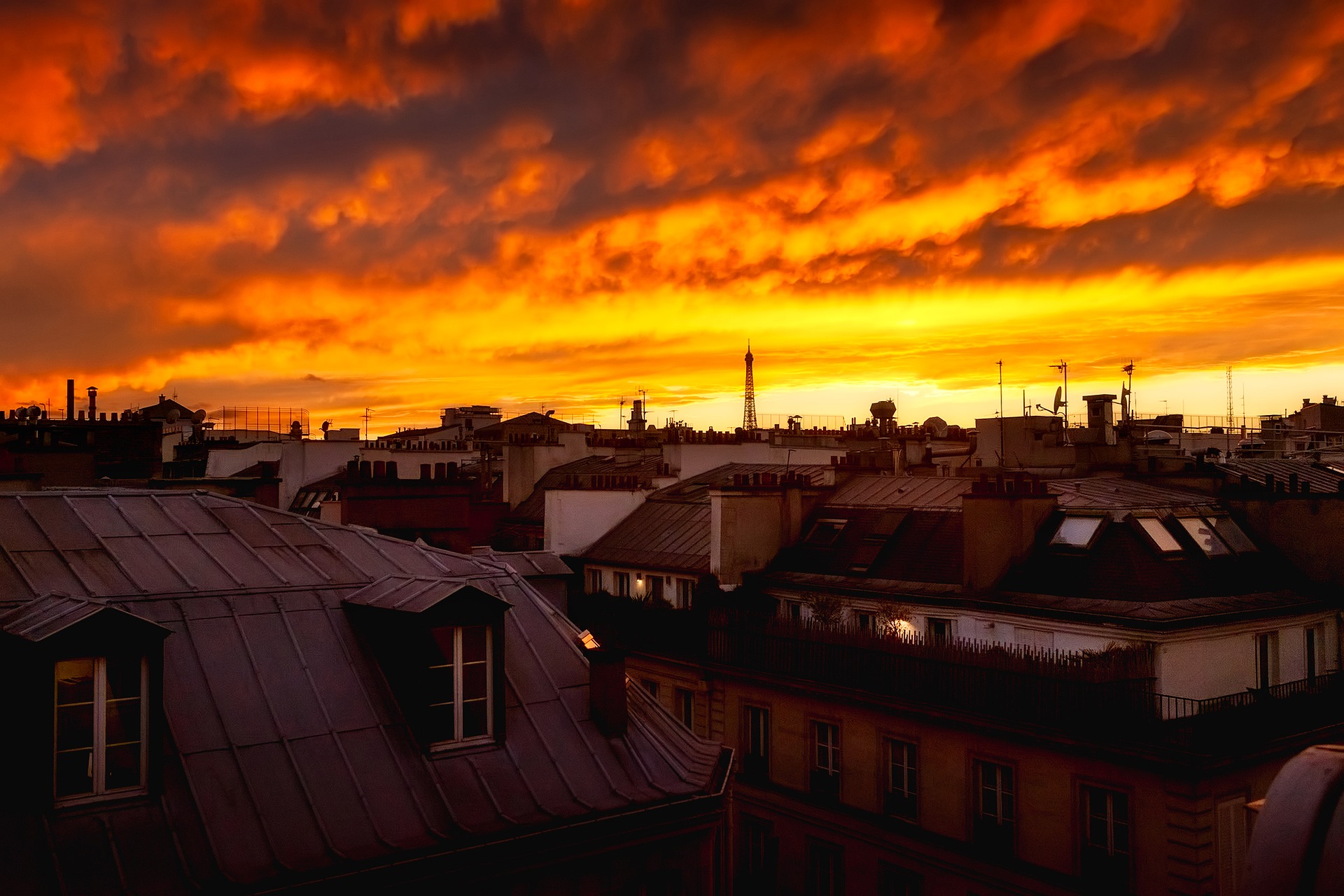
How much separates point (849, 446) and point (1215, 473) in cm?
3526

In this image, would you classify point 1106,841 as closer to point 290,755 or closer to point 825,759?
point 825,759

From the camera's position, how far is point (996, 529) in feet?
89.4

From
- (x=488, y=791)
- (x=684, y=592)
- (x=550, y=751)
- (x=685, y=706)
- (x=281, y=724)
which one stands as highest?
(x=281, y=724)

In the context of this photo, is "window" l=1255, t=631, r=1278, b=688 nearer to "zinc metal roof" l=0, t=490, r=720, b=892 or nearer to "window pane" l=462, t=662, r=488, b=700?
"zinc metal roof" l=0, t=490, r=720, b=892

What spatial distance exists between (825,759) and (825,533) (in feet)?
26.6

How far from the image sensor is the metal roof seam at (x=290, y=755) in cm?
991

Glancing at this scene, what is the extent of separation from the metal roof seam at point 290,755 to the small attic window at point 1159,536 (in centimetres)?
2126

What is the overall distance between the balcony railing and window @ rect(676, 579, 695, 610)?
512 cm

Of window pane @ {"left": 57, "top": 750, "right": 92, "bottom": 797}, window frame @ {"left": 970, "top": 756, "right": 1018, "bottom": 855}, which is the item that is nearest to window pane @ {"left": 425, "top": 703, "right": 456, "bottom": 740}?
window pane @ {"left": 57, "top": 750, "right": 92, "bottom": 797}

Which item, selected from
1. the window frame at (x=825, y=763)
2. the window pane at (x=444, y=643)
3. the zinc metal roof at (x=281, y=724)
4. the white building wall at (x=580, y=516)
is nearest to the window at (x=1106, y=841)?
the window frame at (x=825, y=763)

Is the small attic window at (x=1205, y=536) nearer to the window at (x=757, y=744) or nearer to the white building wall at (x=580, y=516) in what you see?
the window at (x=757, y=744)

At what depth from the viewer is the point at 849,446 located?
2608 inches

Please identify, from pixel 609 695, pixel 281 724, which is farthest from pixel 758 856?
pixel 281 724

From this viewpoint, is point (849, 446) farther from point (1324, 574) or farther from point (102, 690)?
point (102, 690)
